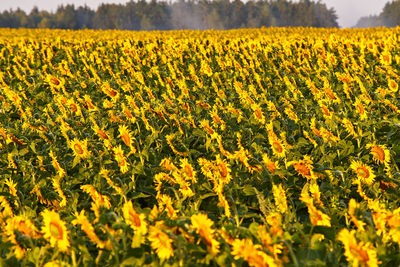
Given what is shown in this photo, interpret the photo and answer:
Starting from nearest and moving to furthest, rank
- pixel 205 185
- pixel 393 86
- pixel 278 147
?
pixel 205 185 < pixel 278 147 < pixel 393 86

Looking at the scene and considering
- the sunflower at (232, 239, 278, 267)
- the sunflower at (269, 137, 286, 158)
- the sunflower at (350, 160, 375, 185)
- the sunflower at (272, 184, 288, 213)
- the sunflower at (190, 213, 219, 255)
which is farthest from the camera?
the sunflower at (269, 137, 286, 158)

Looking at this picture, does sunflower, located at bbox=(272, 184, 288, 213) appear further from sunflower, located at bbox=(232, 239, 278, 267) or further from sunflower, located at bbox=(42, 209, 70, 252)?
sunflower, located at bbox=(42, 209, 70, 252)

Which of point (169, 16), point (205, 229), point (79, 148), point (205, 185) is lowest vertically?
point (205, 185)

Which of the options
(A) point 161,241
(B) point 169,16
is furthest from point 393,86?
(B) point 169,16

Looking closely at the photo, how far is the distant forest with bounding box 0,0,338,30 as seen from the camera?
329 feet

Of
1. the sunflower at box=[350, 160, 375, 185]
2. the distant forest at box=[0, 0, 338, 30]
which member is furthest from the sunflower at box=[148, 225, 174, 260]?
the distant forest at box=[0, 0, 338, 30]

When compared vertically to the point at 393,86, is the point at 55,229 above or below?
below

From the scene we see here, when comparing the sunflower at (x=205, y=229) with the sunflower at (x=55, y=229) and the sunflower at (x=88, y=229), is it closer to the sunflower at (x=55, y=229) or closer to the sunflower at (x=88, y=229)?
the sunflower at (x=88, y=229)

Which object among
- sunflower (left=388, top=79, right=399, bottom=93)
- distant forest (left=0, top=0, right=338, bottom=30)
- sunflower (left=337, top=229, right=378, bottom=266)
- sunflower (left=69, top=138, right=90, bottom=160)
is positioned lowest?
sunflower (left=69, top=138, right=90, bottom=160)

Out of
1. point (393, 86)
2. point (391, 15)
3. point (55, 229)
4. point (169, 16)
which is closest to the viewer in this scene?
point (55, 229)

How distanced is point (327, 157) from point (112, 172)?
83.4 inches

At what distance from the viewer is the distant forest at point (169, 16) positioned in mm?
100400

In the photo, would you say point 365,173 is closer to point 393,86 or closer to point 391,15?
point 393,86

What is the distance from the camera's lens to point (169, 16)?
117812 mm
